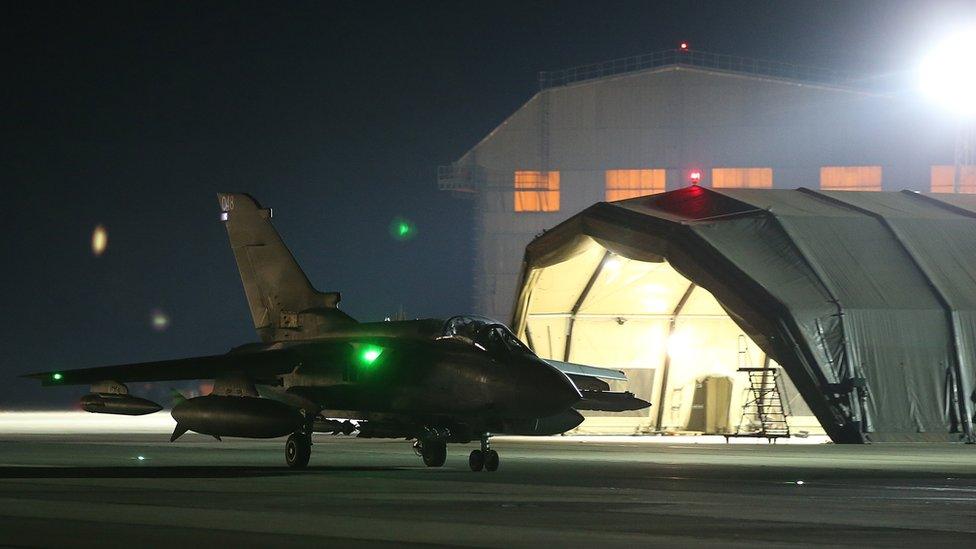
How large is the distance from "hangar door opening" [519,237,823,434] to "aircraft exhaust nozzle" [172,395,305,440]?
17.0 metres

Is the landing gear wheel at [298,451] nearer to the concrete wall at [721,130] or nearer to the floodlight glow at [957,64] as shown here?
the floodlight glow at [957,64]

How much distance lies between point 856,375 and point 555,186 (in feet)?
112

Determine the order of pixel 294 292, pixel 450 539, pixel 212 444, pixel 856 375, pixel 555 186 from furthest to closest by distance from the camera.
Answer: pixel 555 186 < pixel 212 444 < pixel 856 375 < pixel 294 292 < pixel 450 539

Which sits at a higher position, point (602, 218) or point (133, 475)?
point (602, 218)

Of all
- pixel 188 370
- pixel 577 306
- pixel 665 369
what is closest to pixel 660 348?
pixel 665 369

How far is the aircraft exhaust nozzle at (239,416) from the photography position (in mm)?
23078

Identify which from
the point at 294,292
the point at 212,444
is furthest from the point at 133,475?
the point at 212,444

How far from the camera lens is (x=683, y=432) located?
4028 centimetres

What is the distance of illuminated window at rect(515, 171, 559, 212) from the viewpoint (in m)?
64.9

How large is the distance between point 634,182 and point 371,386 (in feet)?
135

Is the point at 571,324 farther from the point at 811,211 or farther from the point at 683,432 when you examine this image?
Answer: the point at 811,211

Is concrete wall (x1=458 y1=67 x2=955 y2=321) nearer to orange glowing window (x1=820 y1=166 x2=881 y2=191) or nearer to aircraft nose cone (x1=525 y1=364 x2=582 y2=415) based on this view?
orange glowing window (x1=820 y1=166 x2=881 y2=191)

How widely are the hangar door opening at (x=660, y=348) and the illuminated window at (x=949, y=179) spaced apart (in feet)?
80.8

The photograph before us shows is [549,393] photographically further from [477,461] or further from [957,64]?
[957,64]
